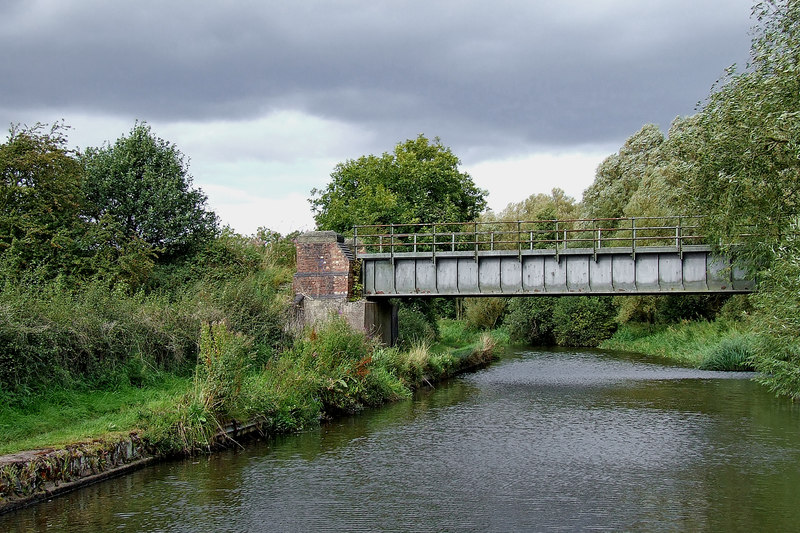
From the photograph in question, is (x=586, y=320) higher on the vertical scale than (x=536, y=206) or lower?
lower

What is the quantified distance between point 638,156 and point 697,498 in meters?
47.4

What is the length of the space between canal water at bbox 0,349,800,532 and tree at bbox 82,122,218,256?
14359 mm

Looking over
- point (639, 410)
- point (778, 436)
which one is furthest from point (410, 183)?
point (778, 436)

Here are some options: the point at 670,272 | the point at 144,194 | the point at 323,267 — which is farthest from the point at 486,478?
the point at 144,194

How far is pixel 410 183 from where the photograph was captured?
4556cm

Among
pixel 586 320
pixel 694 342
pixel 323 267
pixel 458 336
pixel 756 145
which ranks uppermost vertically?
pixel 756 145

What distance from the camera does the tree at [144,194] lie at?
1197 inches

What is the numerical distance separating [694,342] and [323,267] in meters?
23.1

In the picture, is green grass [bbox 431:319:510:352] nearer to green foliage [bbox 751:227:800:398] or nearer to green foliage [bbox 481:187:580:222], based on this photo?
green foliage [bbox 481:187:580:222]

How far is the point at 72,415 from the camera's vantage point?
14805 millimetres

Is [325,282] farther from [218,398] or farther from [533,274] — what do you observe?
[218,398]

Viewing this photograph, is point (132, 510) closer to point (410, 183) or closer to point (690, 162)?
point (690, 162)

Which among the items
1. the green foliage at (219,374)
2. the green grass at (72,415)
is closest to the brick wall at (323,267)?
the green grass at (72,415)

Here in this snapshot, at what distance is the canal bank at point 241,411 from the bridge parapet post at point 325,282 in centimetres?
315
